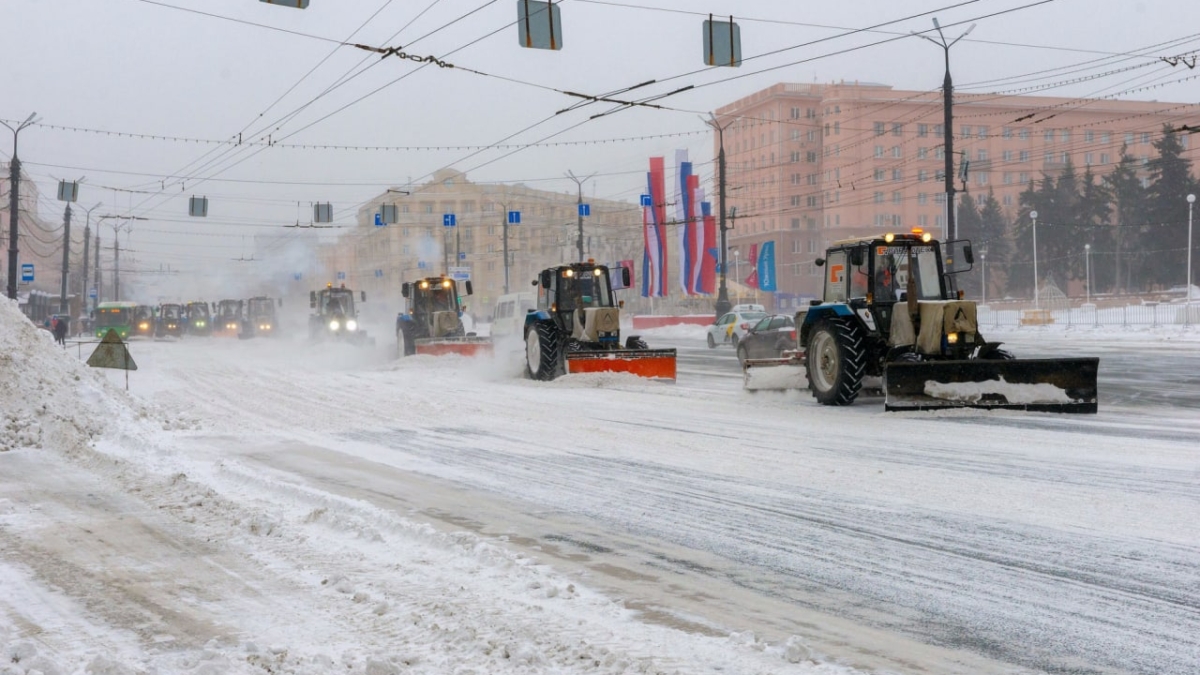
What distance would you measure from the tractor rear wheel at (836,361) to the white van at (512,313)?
1705 centimetres

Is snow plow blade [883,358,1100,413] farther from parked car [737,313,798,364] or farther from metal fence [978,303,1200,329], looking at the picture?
metal fence [978,303,1200,329]

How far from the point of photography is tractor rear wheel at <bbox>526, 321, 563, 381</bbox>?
62.4 feet

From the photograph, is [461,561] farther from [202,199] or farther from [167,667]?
[202,199]

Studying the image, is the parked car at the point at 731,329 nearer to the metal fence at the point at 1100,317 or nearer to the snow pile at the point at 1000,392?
the metal fence at the point at 1100,317

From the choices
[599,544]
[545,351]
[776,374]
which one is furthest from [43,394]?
[776,374]

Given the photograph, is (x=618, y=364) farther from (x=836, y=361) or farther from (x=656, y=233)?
(x=656, y=233)

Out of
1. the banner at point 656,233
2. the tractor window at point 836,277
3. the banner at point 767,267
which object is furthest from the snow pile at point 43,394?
the banner at point 767,267

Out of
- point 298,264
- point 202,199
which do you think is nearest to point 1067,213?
point 298,264

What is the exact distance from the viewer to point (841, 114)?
9538 centimetres

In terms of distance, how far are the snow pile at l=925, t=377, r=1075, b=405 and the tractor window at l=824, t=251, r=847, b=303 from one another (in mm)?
2299

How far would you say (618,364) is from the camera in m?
18.3

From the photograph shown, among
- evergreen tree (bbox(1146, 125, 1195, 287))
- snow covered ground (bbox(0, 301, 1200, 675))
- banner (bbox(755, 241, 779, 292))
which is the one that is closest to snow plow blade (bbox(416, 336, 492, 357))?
snow covered ground (bbox(0, 301, 1200, 675))

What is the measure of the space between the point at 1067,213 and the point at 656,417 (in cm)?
8457

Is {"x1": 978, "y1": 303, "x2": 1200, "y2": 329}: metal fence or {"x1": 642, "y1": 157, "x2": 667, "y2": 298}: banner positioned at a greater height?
{"x1": 642, "y1": 157, "x2": 667, "y2": 298}: banner
